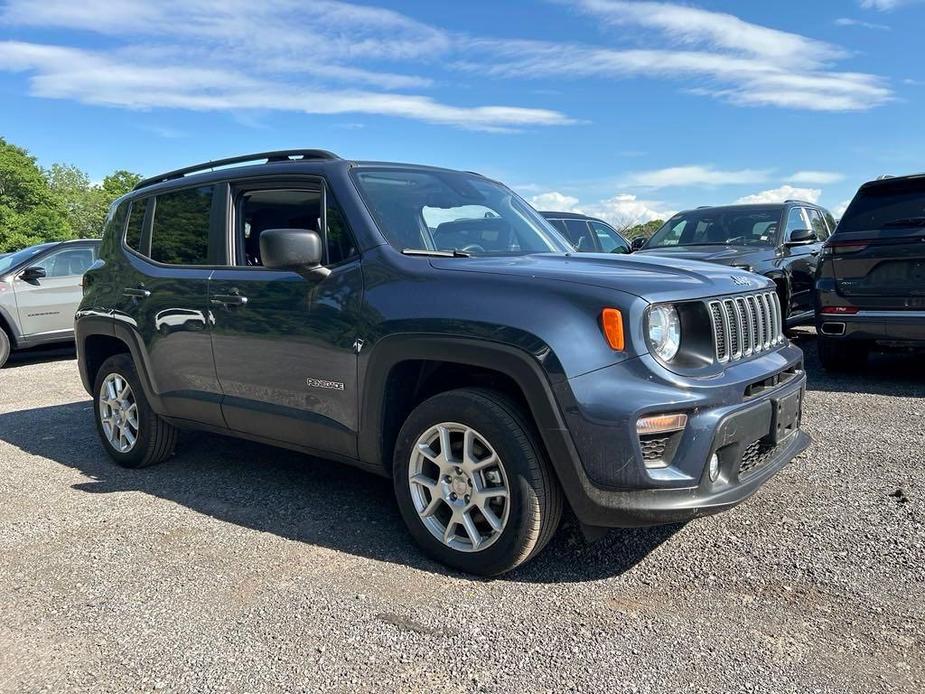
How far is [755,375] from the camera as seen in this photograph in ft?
10.5

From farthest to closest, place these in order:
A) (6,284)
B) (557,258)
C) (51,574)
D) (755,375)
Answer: (6,284) < (557,258) < (51,574) < (755,375)

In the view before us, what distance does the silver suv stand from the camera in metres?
10.1

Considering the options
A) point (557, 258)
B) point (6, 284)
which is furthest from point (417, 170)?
point (6, 284)

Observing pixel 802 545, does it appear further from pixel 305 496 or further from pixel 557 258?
pixel 305 496

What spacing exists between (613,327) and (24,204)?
6550 centimetres

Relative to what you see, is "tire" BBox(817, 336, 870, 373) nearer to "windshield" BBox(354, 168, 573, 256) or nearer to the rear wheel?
"windshield" BBox(354, 168, 573, 256)

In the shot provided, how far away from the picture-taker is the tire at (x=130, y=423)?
194 inches

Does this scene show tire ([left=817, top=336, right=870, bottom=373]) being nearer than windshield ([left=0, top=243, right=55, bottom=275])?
Yes

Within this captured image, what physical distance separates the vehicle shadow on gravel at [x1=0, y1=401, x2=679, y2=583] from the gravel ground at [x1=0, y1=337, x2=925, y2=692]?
0.02 metres

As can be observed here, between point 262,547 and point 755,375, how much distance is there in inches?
94.9

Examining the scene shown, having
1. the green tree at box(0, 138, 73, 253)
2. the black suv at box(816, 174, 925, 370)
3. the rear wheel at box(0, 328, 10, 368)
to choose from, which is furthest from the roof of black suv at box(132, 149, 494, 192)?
the green tree at box(0, 138, 73, 253)

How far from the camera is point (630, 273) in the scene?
3.23 metres

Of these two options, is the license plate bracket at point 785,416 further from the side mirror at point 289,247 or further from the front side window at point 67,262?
the front side window at point 67,262

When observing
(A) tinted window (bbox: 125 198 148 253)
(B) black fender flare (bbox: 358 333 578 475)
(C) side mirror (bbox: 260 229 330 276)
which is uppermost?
(A) tinted window (bbox: 125 198 148 253)
